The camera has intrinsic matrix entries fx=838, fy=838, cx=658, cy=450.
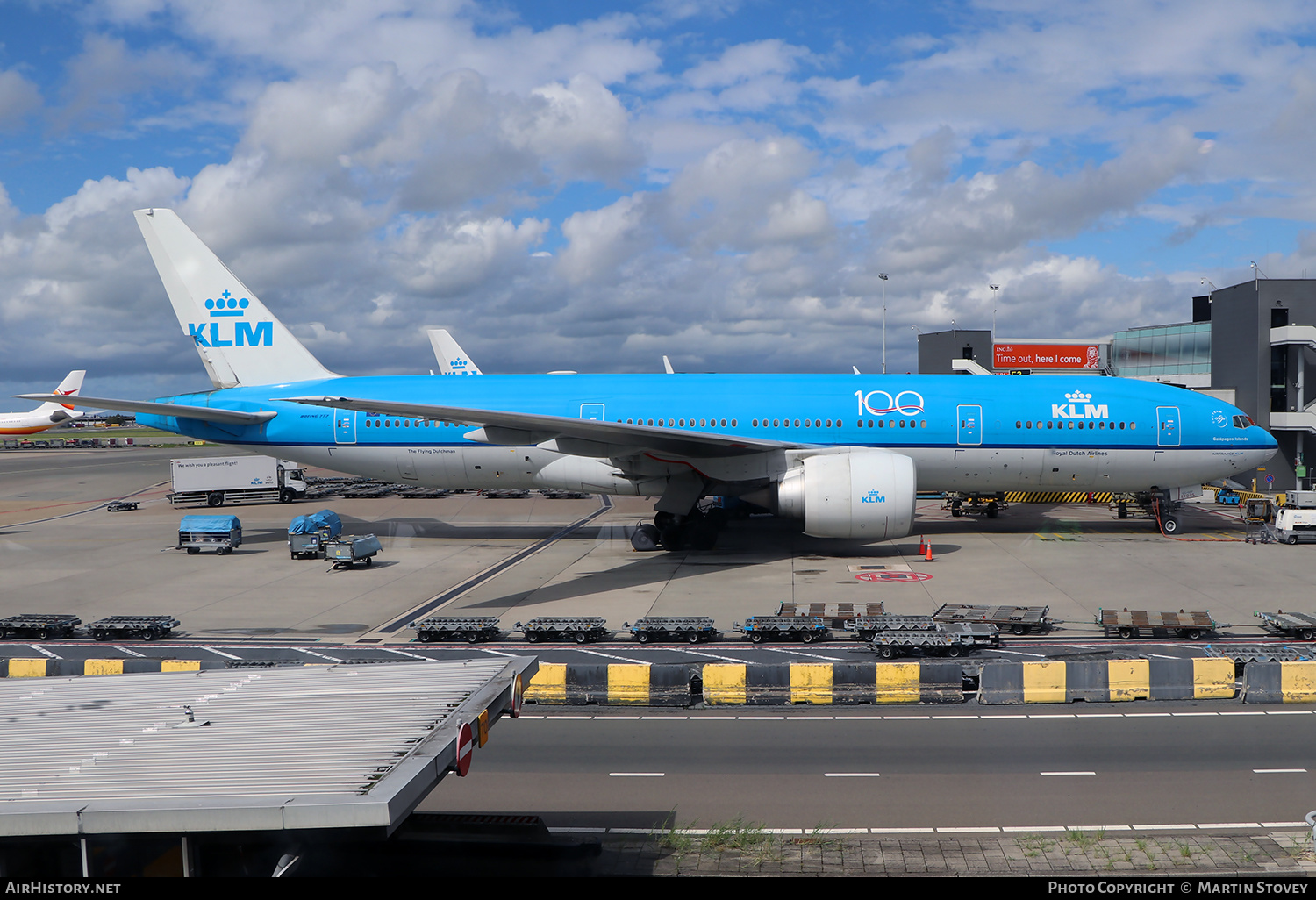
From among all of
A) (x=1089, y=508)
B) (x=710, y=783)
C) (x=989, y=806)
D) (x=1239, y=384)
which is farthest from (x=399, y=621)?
(x=1239, y=384)

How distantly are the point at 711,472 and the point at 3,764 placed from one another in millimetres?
19822

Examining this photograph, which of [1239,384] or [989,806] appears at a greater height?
[1239,384]

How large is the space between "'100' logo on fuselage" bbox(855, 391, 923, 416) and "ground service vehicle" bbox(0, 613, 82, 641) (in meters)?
20.6

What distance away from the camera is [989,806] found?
912cm

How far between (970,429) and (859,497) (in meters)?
5.63

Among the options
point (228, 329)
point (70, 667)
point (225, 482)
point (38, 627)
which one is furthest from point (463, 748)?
point (225, 482)

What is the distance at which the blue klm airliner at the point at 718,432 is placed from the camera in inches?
906

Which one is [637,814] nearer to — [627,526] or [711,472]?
[711,472]

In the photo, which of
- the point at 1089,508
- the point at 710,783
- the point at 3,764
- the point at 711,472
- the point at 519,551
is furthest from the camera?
the point at 1089,508

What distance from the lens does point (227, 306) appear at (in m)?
28.5

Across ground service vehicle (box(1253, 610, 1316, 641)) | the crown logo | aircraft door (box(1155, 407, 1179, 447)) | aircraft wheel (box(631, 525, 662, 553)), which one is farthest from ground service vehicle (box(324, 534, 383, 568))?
aircraft door (box(1155, 407, 1179, 447))

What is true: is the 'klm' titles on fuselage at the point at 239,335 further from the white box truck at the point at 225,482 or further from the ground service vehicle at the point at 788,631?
the ground service vehicle at the point at 788,631

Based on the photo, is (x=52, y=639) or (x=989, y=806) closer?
(x=989, y=806)

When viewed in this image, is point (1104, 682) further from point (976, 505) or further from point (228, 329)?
point (228, 329)
